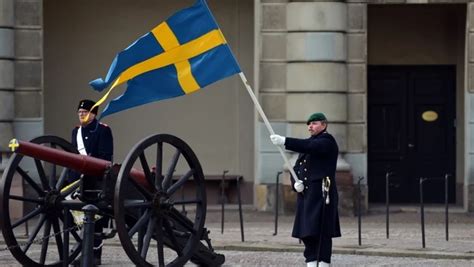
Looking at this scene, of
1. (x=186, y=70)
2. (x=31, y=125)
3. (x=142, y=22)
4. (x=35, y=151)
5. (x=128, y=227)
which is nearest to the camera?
(x=35, y=151)

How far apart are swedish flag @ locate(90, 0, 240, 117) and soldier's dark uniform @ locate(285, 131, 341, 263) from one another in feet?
4.27

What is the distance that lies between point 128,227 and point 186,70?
2025 millimetres

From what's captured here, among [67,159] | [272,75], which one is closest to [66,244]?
[67,159]

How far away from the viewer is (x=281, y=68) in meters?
22.3

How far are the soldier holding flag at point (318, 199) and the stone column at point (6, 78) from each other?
781cm

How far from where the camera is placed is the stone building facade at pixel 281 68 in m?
21.9

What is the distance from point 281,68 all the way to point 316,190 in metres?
7.53

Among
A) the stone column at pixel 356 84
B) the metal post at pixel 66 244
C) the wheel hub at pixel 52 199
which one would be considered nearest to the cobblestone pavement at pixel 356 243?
the stone column at pixel 356 84

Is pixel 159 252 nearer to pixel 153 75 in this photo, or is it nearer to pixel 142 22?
pixel 153 75

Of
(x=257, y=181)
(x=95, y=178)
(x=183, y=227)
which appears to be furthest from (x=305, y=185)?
(x=257, y=181)

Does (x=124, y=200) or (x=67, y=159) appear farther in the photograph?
(x=67, y=159)

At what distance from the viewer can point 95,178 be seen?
45.1 ft

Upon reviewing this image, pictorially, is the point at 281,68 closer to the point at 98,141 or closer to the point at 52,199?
the point at 98,141

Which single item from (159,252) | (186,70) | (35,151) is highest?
(186,70)
